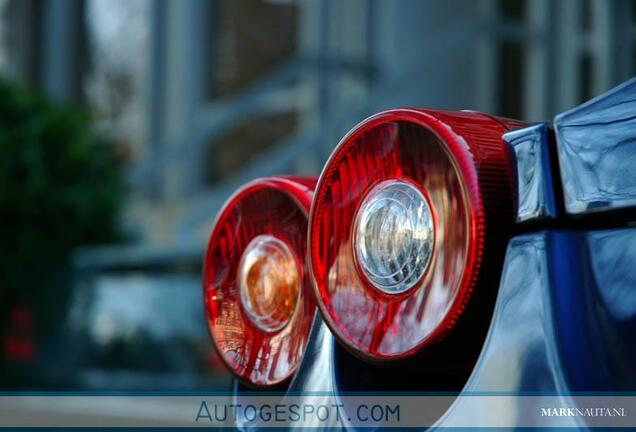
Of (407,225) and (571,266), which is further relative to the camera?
(407,225)

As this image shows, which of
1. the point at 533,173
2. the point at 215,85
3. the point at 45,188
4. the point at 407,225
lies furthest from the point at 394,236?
the point at 215,85

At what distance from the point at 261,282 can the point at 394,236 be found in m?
0.38

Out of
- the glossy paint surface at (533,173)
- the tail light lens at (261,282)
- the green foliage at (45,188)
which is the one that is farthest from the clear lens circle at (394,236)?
the green foliage at (45,188)

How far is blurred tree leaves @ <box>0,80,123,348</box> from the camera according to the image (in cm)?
717

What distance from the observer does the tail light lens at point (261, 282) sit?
1.68 metres

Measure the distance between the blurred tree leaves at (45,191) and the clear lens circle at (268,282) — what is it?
559 cm

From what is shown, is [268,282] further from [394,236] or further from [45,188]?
[45,188]

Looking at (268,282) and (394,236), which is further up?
(394,236)

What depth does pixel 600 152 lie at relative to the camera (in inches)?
48.4

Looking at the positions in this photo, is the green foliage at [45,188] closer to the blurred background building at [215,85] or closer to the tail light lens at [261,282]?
the blurred background building at [215,85]

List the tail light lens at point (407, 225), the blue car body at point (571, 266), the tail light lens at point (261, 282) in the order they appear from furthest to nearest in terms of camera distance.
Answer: the tail light lens at point (261, 282) → the tail light lens at point (407, 225) → the blue car body at point (571, 266)

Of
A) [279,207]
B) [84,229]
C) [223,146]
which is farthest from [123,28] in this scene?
[279,207]

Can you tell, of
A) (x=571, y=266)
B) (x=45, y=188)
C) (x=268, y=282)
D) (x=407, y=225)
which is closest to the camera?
(x=571, y=266)

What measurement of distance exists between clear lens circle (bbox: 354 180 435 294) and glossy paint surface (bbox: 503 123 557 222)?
0.13 m
